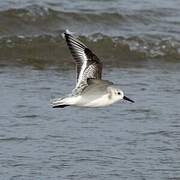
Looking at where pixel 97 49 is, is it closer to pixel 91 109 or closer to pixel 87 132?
pixel 91 109

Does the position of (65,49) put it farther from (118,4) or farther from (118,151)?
(118,151)

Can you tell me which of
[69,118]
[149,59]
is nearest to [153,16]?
[149,59]

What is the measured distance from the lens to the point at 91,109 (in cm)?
805

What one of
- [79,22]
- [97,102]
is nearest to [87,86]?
[97,102]

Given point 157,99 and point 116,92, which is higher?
point 116,92

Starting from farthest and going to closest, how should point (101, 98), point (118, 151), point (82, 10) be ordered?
point (82, 10) < point (118, 151) < point (101, 98)

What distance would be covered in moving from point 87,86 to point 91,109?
183 cm

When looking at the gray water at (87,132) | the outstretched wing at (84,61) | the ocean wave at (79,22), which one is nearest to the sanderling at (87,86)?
the outstretched wing at (84,61)

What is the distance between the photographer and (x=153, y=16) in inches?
489

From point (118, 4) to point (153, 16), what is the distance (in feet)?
2.45

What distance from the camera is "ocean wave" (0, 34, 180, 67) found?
34.1 ft

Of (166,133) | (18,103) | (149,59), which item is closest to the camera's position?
(166,133)

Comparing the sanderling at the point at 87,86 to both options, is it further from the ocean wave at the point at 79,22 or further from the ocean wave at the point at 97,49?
the ocean wave at the point at 79,22

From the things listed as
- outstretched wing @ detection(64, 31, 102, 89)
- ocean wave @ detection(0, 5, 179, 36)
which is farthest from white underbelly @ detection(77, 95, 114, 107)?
ocean wave @ detection(0, 5, 179, 36)
